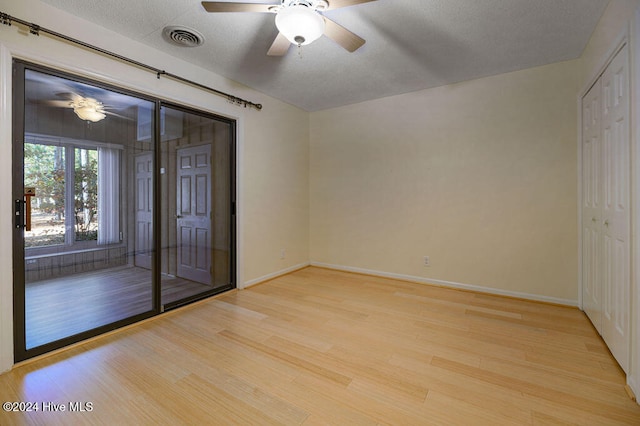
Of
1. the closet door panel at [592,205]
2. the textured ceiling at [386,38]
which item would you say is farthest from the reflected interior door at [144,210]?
the closet door panel at [592,205]

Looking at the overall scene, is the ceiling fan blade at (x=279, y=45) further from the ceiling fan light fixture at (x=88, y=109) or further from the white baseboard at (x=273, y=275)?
the white baseboard at (x=273, y=275)

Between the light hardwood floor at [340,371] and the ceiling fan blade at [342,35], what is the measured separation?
94.9 inches

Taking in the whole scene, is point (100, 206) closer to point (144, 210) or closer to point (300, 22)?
point (144, 210)

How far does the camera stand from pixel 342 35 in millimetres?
2002

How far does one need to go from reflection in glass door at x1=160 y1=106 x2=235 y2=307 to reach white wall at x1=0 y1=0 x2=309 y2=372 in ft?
0.60

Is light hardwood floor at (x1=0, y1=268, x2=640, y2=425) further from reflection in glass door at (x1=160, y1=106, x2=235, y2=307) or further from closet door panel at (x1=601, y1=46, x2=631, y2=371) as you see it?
reflection in glass door at (x1=160, y1=106, x2=235, y2=307)

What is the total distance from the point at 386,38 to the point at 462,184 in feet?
6.82

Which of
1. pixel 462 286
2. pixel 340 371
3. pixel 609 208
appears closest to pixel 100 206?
pixel 340 371

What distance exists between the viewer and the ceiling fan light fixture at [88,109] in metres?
2.32

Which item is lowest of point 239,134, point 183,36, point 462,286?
point 462,286

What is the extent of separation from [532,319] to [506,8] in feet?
9.27

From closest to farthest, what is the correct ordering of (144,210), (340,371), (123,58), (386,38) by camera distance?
1. (340,371)
2. (123,58)
3. (386,38)
4. (144,210)

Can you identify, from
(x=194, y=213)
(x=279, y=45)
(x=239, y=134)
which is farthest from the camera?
(x=239, y=134)

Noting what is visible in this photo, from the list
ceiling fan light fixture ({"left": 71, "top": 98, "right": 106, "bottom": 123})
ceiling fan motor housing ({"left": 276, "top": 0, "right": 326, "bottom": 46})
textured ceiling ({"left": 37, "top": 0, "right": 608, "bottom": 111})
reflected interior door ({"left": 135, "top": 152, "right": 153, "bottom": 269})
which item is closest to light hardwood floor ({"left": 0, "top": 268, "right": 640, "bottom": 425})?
reflected interior door ({"left": 135, "top": 152, "right": 153, "bottom": 269})
